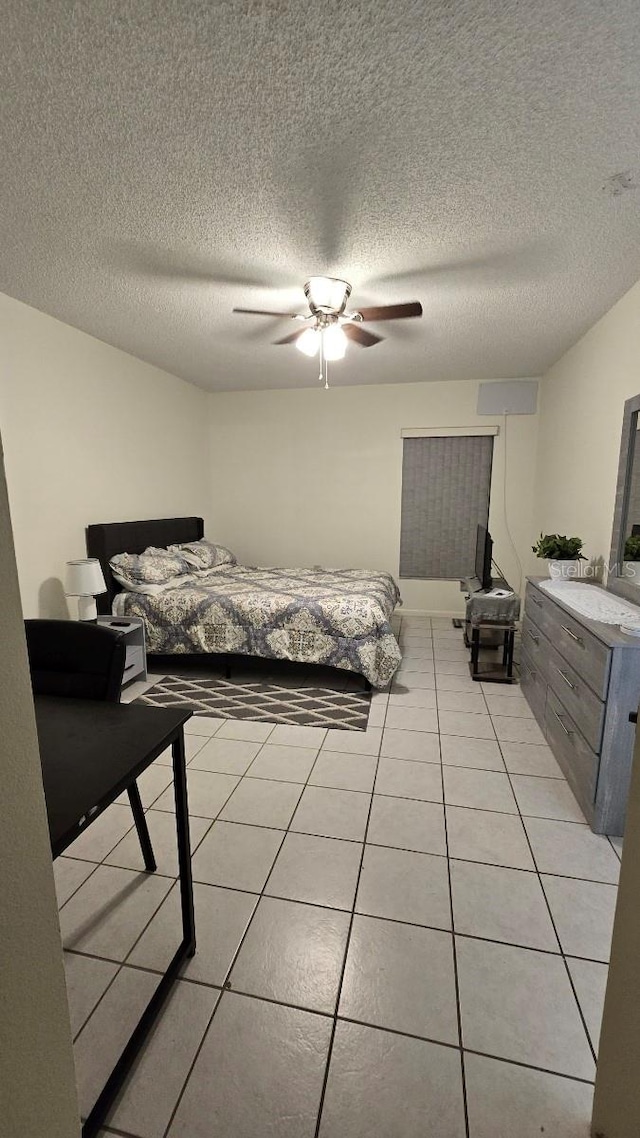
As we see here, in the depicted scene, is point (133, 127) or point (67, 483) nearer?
point (133, 127)

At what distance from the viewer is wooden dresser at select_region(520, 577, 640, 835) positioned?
183cm

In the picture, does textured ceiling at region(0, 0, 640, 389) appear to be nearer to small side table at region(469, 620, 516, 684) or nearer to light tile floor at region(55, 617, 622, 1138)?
small side table at region(469, 620, 516, 684)

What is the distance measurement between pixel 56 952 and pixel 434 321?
11.7 feet

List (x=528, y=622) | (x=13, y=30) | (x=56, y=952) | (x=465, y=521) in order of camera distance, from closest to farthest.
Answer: (x=56, y=952) → (x=13, y=30) → (x=528, y=622) → (x=465, y=521)

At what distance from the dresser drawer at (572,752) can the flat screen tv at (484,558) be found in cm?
131

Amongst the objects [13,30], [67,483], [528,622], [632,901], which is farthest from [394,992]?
[67,483]

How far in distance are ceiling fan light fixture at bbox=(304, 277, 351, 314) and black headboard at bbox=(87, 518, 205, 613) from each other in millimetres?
2243

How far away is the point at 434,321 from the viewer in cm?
320

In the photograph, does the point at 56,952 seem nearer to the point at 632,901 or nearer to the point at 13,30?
the point at 632,901

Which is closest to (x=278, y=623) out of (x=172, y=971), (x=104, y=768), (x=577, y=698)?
(x=577, y=698)

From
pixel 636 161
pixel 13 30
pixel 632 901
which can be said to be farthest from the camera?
pixel 636 161

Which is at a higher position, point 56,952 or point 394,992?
point 56,952

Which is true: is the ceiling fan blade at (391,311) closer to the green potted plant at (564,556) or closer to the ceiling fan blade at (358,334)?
the ceiling fan blade at (358,334)

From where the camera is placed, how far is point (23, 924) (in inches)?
26.4
